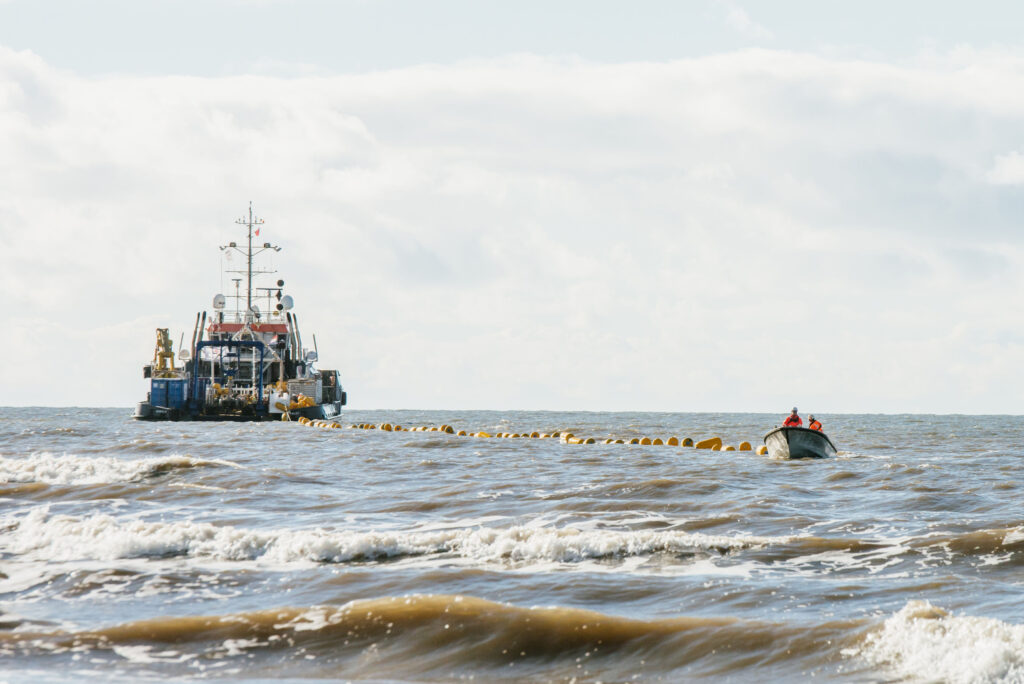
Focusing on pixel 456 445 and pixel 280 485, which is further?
pixel 456 445

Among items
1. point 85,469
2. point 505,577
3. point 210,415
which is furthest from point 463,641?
point 210,415

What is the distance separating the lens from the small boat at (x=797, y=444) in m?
30.3

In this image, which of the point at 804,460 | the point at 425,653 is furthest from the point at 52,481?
the point at 804,460

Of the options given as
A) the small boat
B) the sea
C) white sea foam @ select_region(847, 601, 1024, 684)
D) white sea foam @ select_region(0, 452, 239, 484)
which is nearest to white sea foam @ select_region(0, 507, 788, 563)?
the sea

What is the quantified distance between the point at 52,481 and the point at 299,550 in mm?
10762

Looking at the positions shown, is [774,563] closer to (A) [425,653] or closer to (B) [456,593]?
(B) [456,593]

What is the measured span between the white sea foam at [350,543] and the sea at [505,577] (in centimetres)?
4

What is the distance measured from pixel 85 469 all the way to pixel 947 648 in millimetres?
20100

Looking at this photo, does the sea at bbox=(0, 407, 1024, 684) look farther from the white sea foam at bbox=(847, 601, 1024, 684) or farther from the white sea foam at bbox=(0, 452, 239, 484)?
the white sea foam at bbox=(0, 452, 239, 484)

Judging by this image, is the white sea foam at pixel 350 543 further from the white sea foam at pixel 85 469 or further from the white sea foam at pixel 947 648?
the white sea foam at pixel 85 469

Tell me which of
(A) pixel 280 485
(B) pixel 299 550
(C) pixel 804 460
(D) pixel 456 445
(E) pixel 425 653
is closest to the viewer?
(E) pixel 425 653

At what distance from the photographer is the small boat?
1193 inches

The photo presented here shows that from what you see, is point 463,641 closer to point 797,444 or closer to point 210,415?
point 797,444

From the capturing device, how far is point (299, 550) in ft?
44.9
